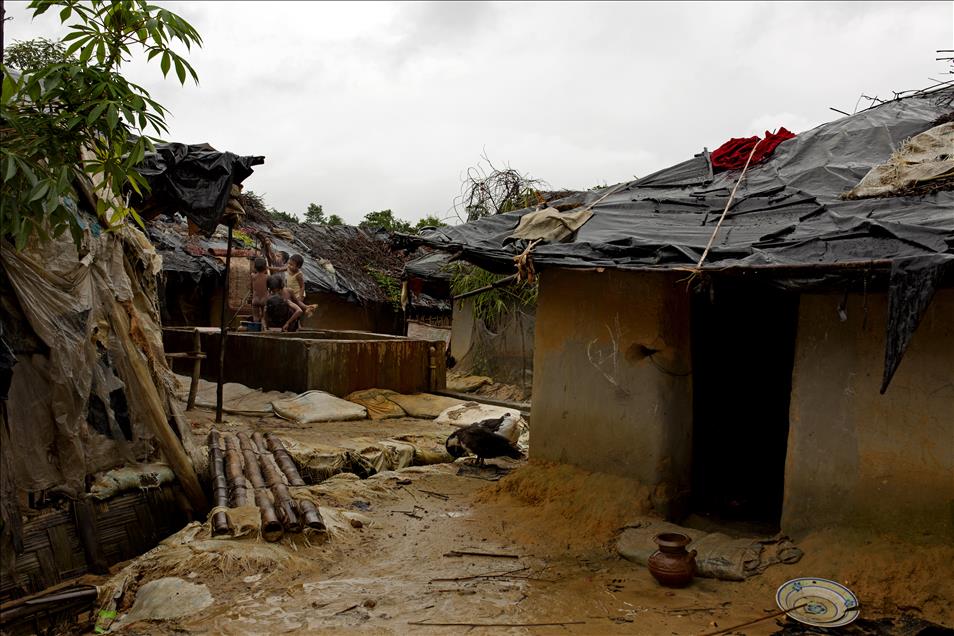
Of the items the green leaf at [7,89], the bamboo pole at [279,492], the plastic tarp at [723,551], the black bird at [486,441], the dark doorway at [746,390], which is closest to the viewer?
the green leaf at [7,89]

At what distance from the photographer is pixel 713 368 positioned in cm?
711

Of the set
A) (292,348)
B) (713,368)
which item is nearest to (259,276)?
(292,348)

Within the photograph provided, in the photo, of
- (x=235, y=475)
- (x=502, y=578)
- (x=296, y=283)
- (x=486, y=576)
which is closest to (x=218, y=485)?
(x=235, y=475)

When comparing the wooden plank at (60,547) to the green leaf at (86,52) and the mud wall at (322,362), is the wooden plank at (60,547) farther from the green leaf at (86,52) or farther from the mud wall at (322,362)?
the mud wall at (322,362)

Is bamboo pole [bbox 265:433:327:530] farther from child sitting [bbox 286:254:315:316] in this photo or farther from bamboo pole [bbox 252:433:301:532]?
child sitting [bbox 286:254:315:316]

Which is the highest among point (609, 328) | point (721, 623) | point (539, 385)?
point (609, 328)

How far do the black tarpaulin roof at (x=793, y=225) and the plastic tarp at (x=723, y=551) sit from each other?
61.4 inches

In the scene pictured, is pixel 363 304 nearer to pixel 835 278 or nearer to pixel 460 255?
pixel 460 255

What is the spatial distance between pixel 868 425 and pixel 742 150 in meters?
3.25

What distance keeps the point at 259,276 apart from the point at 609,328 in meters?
8.90

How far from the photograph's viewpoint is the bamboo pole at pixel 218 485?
5141 mm

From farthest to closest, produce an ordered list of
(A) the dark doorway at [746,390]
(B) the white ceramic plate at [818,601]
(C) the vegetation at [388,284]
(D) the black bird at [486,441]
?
1. (C) the vegetation at [388,284]
2. (D) the black bird at [486,441]
3. (A) the dark doorway at [746,390]
4. (B) the white ceramic plate at [818,601]

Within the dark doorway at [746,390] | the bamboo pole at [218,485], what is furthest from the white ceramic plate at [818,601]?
the bamboo pole at [218,485]

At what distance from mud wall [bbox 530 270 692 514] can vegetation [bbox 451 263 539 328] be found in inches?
252
